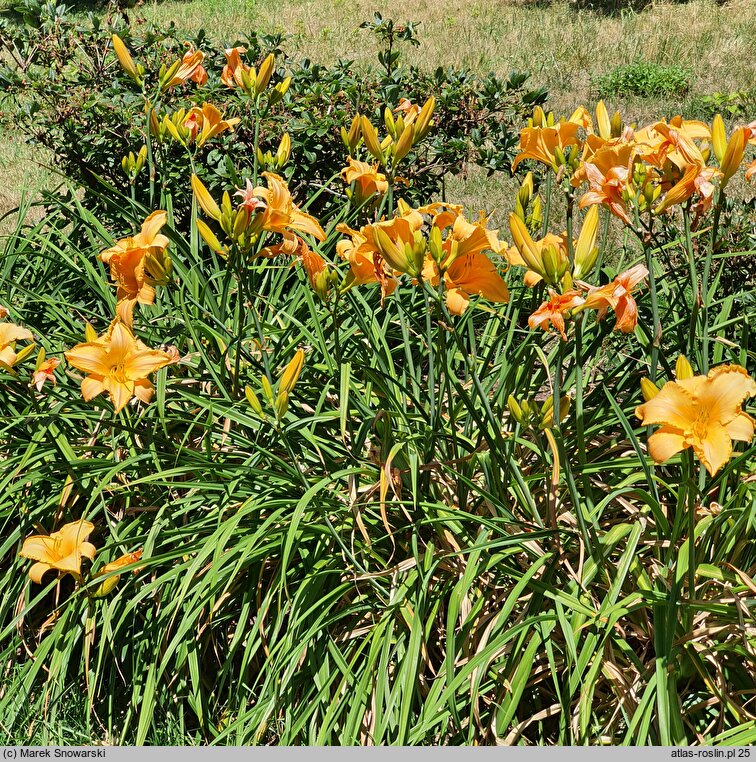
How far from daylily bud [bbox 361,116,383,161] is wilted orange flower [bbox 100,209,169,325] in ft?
1.87

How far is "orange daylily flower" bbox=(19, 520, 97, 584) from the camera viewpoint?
1.90m

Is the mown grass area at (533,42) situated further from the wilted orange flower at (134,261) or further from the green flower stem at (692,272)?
the wilted orange flower at (134,261)

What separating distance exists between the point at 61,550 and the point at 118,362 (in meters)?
0.53

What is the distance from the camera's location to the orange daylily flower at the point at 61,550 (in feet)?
6.25

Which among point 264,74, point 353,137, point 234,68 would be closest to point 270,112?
point 234,68

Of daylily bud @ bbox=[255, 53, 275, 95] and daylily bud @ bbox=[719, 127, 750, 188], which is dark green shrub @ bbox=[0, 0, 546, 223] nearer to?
daylily bud @ bbox=[255, 53, 275, 95]

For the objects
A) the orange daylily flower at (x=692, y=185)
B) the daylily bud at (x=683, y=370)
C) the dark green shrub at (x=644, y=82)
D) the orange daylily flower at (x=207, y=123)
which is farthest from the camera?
the dark green shrub at (x=644, y=82)

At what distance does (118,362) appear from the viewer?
1.74 meters

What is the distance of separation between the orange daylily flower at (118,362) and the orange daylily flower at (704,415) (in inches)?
38.9

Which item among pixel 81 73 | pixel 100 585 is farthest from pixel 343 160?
pixel 100 585

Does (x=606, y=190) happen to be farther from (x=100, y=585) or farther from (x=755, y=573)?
(x=100, y=585)

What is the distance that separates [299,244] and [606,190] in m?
0.76

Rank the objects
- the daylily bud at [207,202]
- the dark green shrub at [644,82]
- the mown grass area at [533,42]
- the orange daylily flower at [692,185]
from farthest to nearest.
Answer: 1. the dark green shrub at [644,82]
2. the mown grass area at [533,42]
3. the daylily bud at [207,202]
4. the orange daylily flower at [692,185]

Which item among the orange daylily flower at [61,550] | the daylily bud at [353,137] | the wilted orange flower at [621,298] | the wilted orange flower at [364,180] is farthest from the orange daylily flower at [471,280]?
the orange daylily flower at [61,550]
